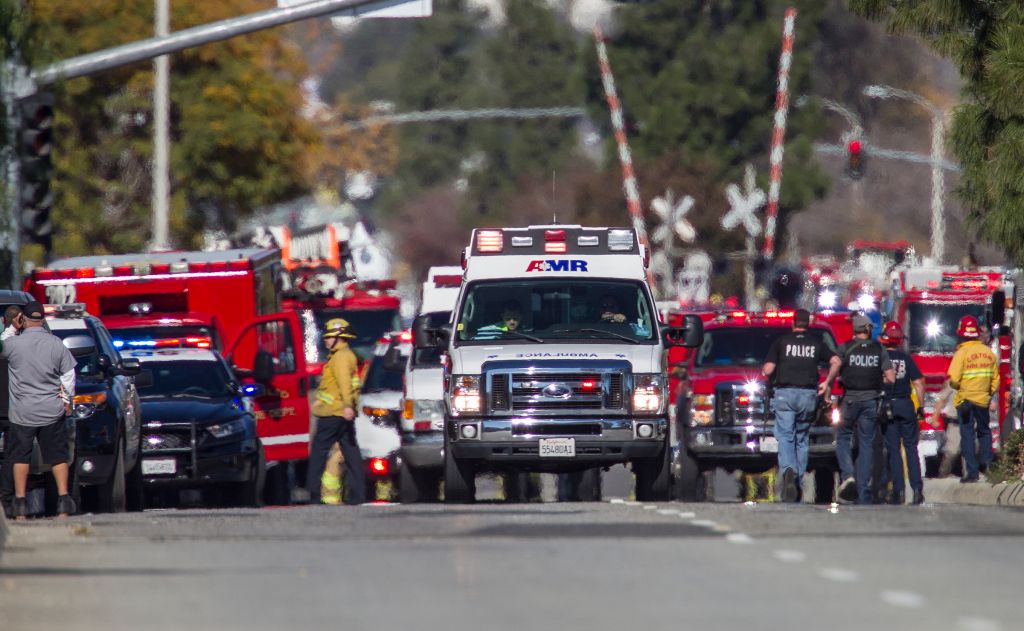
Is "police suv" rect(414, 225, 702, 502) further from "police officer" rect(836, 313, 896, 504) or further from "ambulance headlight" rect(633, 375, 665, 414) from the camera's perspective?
"police officer" rect(836, 313, 896, 504)

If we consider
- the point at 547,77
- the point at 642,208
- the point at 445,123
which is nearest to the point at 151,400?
the point at 642,208

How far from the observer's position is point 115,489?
20.3m

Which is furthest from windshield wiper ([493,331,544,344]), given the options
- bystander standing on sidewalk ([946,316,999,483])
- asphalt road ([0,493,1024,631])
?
bystander standing on sidewalk ([946,316,999,483])

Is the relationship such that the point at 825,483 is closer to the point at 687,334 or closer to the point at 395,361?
the point at 395,361

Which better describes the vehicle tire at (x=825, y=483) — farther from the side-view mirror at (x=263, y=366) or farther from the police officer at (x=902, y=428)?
the side-view mirror at (x=263, y=366)

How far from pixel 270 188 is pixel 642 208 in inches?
1173

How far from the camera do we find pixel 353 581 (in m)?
12.0

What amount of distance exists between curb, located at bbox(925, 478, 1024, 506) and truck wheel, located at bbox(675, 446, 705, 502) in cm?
237

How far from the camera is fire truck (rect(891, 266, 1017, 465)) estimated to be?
1196 inches

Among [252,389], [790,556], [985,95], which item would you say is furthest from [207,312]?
[790,556]

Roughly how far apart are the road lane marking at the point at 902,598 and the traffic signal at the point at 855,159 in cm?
3685

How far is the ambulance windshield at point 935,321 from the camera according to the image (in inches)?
1244

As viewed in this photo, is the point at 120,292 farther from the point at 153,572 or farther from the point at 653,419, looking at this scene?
the point at 153,572

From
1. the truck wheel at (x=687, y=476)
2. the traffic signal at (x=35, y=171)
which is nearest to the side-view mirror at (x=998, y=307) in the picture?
the truck wheel at (x=687, y=476)
